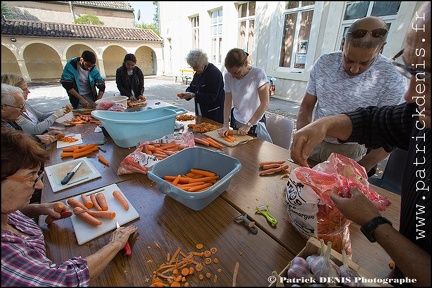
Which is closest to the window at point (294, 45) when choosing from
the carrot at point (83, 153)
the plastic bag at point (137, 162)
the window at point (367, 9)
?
the window at point (367, 9)

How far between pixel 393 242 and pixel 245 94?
244cm

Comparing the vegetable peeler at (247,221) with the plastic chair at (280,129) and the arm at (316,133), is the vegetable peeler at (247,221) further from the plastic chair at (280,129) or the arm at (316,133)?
the plastic chair at (280,129)

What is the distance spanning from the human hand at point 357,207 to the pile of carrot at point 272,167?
0.79 metres

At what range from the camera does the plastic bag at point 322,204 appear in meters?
0.93

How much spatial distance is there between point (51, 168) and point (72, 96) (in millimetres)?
3178

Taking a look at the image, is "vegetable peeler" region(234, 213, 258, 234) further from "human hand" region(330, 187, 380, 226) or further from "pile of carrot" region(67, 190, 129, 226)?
"pile of carrot" region(67, 190, 129, 226)

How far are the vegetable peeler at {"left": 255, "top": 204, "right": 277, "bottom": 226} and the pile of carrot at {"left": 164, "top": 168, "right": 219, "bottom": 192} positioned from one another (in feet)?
1.20

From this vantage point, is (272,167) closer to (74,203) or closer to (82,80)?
(74,203)

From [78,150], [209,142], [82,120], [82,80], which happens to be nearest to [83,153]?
[78,150]

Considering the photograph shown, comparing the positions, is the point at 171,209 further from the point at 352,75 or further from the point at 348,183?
the point at 352,75

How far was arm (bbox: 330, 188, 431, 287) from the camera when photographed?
657 mm

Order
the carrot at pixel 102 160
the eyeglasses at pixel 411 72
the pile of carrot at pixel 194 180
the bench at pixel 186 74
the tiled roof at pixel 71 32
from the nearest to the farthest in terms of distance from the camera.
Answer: the eyeglasses at pixel 411 72 → the pile of carrot at pixel 194 180 → the carrot at pixel 102 160 → the tiled roof at pixel 71 32 → the bench at pixel 186 74

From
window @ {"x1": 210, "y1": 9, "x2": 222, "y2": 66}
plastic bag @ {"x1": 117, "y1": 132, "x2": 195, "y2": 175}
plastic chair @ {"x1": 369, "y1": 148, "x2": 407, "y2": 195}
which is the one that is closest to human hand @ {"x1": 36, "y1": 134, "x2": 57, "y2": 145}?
plastic bag @ {"x1": 117, "y1": 132, "x2": 195, "y2": 175}

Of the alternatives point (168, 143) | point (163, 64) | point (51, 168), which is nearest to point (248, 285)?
point (168, 143)
